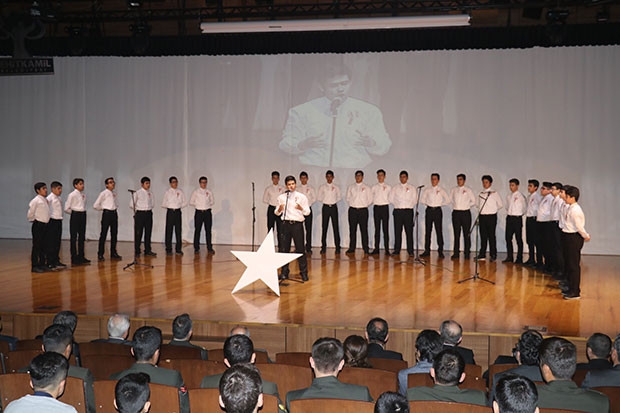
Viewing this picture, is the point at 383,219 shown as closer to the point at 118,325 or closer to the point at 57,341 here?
the point at 118,325

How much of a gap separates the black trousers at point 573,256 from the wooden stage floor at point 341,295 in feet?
0.81

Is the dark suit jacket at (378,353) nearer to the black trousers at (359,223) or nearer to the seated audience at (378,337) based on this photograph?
the seated audience at (378,337)

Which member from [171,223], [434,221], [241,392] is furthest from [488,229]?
[241,392]

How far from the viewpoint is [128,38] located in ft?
49.2

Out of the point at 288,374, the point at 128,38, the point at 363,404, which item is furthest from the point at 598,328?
the point at 128,38

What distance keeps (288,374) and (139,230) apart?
9.09m

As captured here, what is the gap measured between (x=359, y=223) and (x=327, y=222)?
2.24ft

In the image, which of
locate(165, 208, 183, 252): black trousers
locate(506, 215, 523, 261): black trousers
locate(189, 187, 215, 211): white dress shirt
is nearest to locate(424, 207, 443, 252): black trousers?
locate(506, 215, 523, 261): black trousers

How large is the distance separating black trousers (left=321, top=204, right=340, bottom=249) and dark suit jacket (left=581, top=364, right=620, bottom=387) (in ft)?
33.1

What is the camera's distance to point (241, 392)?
2.79 metres

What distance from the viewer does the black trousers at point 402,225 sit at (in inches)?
541

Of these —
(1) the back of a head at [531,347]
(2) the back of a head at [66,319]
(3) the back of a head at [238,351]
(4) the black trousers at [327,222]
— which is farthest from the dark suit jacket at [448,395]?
(4) the black trousers at [327,222]

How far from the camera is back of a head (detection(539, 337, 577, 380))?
151 inches

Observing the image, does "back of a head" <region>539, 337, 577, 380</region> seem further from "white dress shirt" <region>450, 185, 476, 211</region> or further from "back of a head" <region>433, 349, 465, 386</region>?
"white dress shirt" <region>450, 185, 476, 211</region>
